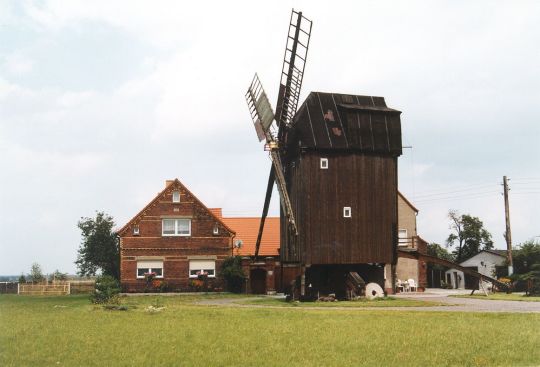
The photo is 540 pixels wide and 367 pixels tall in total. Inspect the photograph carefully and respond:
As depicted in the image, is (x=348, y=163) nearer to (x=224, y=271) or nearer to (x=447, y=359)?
(x=224, y=271)

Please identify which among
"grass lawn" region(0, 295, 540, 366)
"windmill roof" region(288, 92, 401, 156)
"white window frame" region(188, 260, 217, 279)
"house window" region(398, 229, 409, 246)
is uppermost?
"windmill roof" region(288, 92, 401, 156)

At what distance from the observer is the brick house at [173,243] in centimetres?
4631

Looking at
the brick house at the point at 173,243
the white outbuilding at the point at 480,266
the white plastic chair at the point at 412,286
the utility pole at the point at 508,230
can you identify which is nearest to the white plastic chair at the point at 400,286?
the white plastic chair at the point at 412,286

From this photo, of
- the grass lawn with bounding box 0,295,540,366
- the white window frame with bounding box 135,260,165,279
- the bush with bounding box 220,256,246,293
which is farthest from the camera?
the white window frame with bounding box 135,260,165,279

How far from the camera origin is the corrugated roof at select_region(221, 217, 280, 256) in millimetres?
51062

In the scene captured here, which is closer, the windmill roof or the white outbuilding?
the windmill roof

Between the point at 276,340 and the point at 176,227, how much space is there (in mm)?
32773

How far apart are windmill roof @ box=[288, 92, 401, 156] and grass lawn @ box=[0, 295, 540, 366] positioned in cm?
1487

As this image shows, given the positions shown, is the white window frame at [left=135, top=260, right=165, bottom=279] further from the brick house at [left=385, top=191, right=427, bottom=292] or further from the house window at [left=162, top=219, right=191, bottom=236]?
the brick house at [left=385, top=191, right=427, bottom=292]

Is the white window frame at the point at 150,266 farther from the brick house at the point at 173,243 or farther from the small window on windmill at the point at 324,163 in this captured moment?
the small window on windmill at the point at 324,163

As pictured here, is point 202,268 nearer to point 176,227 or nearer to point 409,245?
point 176,227

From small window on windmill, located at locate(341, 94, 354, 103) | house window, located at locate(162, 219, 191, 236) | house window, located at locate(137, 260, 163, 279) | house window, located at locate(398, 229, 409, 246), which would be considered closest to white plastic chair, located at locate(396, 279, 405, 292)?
house window, located at locate(398, 229, 409, 246)

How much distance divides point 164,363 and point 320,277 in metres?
24.4

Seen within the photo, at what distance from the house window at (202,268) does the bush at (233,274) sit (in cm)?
110
